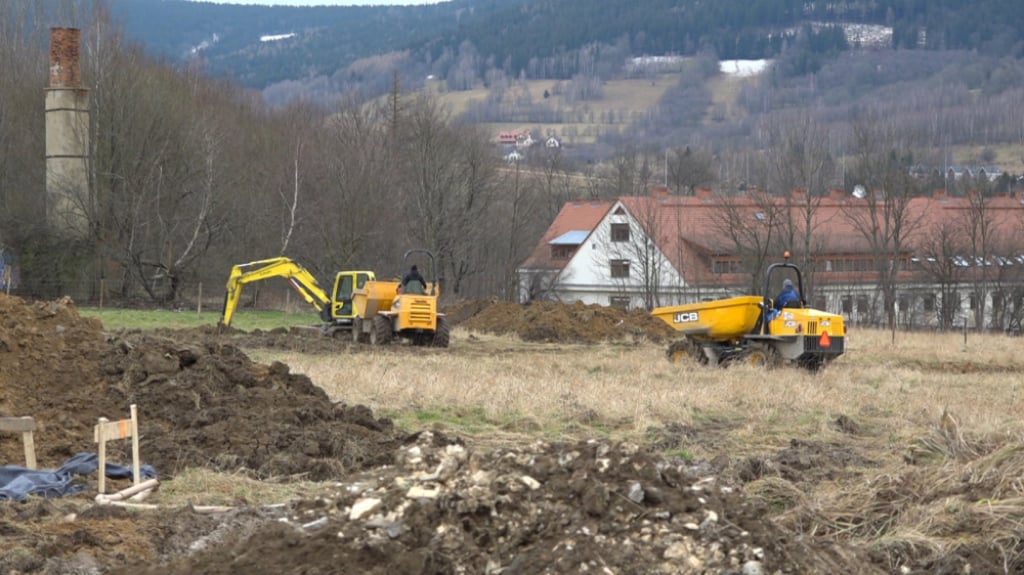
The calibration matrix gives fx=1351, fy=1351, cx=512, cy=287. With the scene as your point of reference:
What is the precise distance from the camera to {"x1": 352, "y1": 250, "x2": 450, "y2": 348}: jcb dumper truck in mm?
29812

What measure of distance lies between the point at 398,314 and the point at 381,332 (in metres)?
0.61

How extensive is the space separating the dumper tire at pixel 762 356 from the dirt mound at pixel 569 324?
10451 millimetres

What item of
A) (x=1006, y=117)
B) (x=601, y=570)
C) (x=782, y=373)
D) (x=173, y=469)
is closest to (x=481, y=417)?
(x=173, y=469)

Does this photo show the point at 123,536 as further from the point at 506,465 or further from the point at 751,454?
the point at 751,454

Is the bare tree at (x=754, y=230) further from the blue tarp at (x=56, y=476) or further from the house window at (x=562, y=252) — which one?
the blue tarp at (x=56, y=476)

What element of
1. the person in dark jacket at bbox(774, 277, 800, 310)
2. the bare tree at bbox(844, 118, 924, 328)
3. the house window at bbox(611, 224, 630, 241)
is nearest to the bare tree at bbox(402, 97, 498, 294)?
the house window at bbox(611, 224, 630, 241)

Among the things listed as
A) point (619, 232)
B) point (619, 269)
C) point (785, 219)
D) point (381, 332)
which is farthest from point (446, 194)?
point (381, 332)

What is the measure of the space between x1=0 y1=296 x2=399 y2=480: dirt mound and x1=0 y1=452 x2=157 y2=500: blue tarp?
0.44 metres

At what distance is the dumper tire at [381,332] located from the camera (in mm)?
30219

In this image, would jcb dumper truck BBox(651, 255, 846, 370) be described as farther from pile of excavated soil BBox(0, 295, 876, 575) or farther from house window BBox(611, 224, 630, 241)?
house window BBox(611, 224, 630, 241)

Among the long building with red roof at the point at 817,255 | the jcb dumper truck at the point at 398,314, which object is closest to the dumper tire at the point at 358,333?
the jcb dumper truck at the point at 398,314

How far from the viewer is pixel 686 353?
86.9 feet

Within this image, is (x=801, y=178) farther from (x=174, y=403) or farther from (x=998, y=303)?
(x=174, y=403)

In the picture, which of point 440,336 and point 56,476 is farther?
point 440,336
